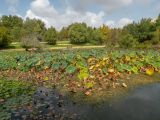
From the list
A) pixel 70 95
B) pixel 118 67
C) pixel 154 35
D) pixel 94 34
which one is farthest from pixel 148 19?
pixel 70 95

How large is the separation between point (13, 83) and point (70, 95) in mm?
4546

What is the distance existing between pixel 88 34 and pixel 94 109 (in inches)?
2875

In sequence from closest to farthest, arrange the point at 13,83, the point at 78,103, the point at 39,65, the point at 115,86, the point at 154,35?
1. the point at 78,103
2. the point at 115,86
3. the point at 13,83
4. the point at 39,65
5. the point at 154,35

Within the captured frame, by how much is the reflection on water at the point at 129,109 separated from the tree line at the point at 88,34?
3978 cm

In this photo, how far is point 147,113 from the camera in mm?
10977

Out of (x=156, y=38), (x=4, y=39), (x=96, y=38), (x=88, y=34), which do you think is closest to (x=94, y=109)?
(x=156, y=38)

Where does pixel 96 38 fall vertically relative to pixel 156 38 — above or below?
below

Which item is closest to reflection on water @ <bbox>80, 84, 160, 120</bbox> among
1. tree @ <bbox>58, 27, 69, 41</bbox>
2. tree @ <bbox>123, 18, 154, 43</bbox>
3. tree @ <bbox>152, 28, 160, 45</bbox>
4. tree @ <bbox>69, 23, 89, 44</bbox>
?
tree @ <bbox>152, 28, 160, 45</bbox>

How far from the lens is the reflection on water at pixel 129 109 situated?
414 inches

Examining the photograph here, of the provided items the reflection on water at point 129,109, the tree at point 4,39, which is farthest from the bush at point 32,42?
the reflection on water at point 129,109

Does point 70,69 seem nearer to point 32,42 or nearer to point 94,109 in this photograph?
point 94,109

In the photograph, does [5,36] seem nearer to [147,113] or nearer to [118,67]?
[118,67]

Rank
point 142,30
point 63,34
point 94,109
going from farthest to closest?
point 63,34, point 142,30, point 94,109

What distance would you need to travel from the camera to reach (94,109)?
452 inches
